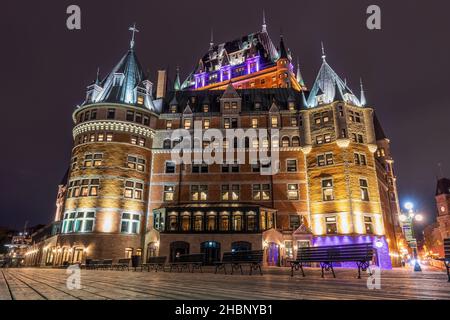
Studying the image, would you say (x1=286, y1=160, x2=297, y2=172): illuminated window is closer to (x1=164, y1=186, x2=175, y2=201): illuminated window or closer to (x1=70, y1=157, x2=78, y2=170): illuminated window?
(x1=164, y1=186, x2=175, y2=201): illuminated window

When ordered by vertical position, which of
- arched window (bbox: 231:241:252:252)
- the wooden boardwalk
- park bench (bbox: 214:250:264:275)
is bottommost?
the wooden boardwalk

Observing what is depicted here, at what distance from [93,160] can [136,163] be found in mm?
5246

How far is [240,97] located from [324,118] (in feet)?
40.0

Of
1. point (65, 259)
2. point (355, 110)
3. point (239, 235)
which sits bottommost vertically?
point (65, 259)

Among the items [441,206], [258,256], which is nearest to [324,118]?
[258,256]

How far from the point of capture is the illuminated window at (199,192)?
40.1 meters

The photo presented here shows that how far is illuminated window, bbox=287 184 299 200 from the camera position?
1542 inches

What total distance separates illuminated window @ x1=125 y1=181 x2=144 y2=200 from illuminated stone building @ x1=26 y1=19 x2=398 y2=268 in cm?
13

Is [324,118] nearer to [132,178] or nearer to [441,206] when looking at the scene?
[132,178]

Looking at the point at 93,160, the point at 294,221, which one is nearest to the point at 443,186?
the point at 294,221

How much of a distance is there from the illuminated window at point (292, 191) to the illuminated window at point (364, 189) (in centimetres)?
759

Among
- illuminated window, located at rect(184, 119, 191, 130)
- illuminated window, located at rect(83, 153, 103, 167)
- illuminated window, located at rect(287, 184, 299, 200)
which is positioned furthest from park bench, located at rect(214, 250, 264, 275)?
illuminated window, located at rect(184, 119, 191, 130)

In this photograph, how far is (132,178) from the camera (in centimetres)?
3959

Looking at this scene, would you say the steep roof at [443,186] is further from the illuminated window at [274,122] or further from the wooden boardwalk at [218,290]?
the wooden boardwalk at [218,290]
